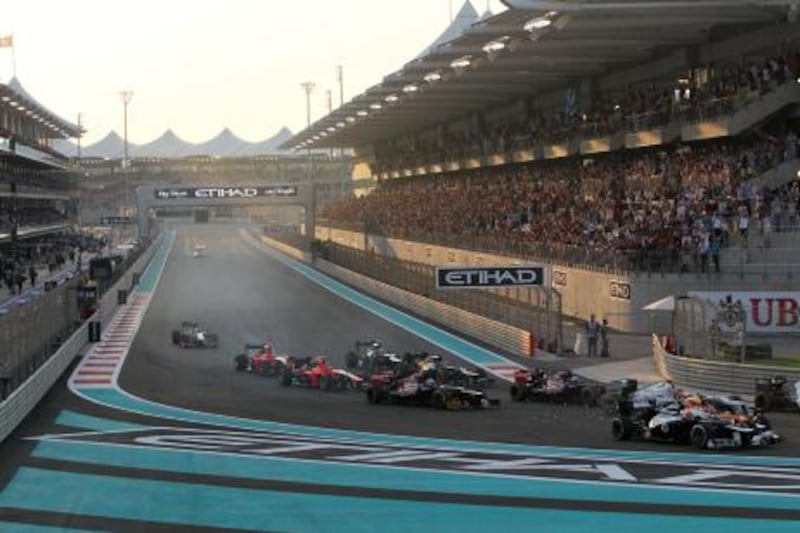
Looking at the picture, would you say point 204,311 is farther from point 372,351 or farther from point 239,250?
point 239,250

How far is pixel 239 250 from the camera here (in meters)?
103

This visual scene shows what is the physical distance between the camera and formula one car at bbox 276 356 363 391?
88.0 ft

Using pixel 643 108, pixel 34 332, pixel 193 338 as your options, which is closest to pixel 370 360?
pixel 34 332

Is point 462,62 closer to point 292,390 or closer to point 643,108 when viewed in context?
point 643,108

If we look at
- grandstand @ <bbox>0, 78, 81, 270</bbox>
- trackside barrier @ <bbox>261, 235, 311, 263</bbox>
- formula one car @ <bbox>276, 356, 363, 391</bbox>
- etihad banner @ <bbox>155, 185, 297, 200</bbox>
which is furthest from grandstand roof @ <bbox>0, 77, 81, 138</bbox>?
formula one car @ <bbox>276, 356, 363, 391</bbox>

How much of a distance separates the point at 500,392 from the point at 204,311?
23490 millimetres

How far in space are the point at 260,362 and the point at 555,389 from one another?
8.72 meters

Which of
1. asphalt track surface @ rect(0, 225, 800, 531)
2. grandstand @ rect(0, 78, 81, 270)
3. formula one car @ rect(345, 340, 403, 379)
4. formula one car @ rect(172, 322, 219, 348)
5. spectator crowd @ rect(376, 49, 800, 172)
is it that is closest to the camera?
asphalt track surface @ rect(0, 225, 800, 531)

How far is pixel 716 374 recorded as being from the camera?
2583cm

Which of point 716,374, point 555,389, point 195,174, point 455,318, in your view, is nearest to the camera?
point 555,389

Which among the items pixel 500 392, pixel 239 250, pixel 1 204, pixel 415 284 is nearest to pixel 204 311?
pixel 415 284

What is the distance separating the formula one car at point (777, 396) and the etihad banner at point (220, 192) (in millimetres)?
73840

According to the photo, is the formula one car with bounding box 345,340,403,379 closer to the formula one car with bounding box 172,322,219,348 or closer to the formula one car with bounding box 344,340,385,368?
the formula one car with bounding box 344,340,385,368

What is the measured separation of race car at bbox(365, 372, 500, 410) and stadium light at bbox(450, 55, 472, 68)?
89.0 feet
